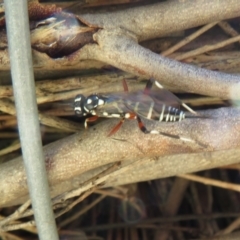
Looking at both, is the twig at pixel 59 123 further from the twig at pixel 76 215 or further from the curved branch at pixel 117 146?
the twig at pixel 76 215

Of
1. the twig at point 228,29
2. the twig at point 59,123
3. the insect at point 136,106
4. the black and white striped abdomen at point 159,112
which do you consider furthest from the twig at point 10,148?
the twig at point 228,29

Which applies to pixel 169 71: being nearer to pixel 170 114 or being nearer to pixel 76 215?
pixel 170 114

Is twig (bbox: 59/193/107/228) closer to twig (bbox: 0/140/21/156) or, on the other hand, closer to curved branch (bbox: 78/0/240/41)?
twig (bbox: 0/140/21/156)

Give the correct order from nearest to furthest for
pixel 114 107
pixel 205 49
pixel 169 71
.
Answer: pixel 169 71
pixel 114 107
pixel 205 49

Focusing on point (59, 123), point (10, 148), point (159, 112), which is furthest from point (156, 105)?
point (10, 148)

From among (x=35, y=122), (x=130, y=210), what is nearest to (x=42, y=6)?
(x=35, y=122)

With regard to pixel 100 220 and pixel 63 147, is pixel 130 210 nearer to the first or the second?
pixel 100 220

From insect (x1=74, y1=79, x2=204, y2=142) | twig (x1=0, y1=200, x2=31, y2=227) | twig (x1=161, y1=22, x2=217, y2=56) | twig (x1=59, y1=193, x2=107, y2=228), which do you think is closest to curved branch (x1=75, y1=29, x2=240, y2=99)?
insect (x1=74, y1=79, x2=204, y2=142)
